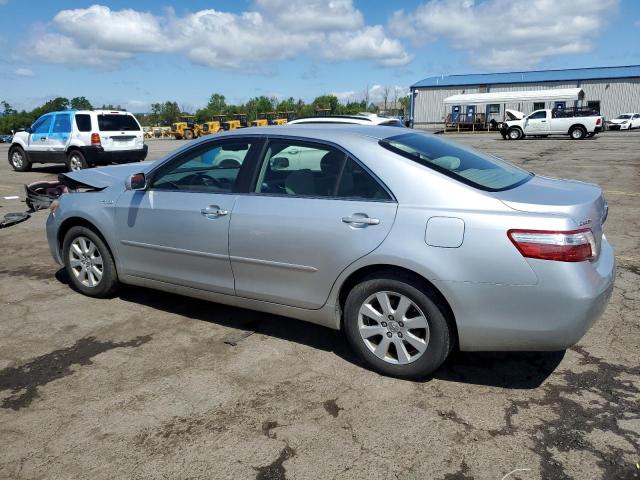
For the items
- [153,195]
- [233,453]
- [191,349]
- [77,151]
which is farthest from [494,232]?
[77,151]

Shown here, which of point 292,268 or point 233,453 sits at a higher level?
point 292,268

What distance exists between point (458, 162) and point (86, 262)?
3358mm

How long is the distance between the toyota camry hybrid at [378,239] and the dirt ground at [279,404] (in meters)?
0.32

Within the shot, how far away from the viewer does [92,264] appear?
4.77 metres

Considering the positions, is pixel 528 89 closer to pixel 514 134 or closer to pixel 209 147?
pixel 514 134

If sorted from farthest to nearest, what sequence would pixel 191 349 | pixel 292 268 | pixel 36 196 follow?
pixel 36 196 → pixel 191 349 → pixel 292 268

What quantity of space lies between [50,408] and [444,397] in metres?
2.31

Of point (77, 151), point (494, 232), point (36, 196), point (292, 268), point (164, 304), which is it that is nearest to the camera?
point (494, 232)

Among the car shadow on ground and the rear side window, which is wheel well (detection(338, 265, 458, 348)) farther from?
the rear side window

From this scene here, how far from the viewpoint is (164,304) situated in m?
4.79

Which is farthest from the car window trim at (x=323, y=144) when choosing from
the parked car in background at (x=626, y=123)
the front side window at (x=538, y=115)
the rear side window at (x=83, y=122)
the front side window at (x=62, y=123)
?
the parked car in background at (x=626, y=123)

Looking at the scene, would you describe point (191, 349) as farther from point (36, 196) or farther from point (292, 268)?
point (36, 196)

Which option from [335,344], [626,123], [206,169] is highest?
[206,169]

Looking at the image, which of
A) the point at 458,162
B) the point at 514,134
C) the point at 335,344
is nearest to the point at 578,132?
the point at 514,134
